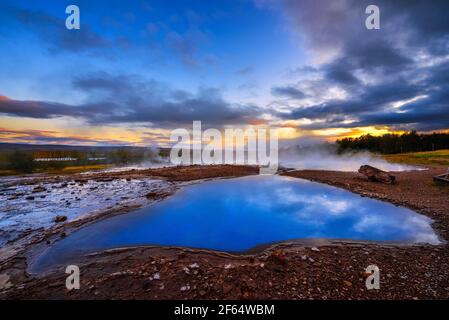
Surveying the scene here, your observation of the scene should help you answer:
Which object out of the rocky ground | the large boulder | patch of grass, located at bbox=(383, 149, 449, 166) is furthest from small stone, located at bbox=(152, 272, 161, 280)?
patch of grass, located at bbox=(383, 149, 449, 166)

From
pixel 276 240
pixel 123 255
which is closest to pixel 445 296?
pixel 276 240

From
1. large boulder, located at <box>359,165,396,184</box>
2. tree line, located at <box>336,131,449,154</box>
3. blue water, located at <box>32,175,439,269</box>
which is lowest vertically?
blue water, located at <box>32,175,439,269</box>

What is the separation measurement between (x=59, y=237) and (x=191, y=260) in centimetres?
541

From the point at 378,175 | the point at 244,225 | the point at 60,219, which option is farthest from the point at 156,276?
the point at 378,175

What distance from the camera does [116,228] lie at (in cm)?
804

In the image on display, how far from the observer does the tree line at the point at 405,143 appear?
89.4 meters

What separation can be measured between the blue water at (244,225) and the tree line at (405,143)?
283 feet

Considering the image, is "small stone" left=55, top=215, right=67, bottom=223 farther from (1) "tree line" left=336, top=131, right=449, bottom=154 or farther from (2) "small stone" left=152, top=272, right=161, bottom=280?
(1) "tree line" left=336, top=131, right=449, bottom=154

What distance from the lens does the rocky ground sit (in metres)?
3.98

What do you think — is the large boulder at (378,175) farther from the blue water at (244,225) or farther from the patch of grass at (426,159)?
the patch of grass at (426,159)

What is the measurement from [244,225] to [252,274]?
13.0 feet

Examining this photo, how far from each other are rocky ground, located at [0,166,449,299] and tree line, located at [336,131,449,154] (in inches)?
3604

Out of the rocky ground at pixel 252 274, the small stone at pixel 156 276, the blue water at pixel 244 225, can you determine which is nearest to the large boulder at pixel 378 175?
the blue water at pixel 244 225
